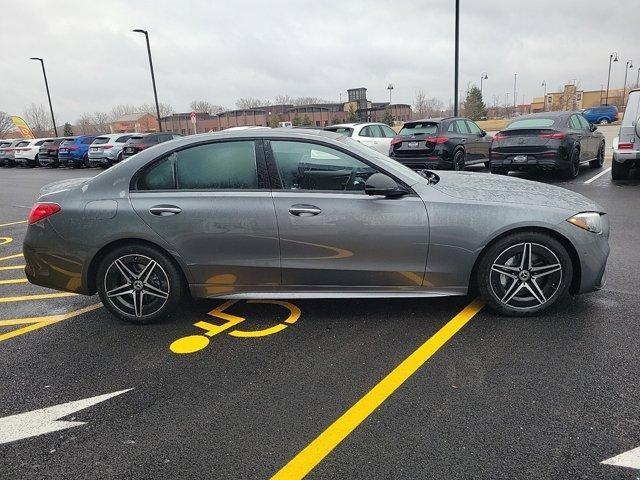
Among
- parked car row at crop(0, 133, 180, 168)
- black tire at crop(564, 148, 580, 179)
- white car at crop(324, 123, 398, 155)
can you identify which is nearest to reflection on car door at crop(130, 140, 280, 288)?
black tire at crop(564, 148, 580, 179)

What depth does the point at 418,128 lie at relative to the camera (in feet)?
43.7

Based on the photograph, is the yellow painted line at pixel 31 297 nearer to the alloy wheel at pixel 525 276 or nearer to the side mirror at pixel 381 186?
the side mirror at pixel 381 186

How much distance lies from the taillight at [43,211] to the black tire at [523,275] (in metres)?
3.44

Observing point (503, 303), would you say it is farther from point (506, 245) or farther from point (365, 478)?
point (365, 478)

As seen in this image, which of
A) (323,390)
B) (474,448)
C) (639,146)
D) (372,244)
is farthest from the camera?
(639,146)

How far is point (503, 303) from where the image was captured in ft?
12.8

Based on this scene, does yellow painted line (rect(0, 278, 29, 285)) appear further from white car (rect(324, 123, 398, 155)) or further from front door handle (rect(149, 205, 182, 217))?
white car (rect(324, 123, 398, 155))

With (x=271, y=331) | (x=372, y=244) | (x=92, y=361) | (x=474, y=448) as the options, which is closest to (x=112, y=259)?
(x=92, y=361)

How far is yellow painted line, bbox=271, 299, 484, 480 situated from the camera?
2.35 m

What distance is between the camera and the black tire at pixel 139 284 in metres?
3.96

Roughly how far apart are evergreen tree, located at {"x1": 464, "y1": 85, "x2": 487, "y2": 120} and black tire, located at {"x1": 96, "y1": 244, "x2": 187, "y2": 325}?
224 ft

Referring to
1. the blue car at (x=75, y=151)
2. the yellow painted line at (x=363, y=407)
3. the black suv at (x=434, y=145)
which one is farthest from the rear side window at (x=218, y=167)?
the blue car at (x=75, y=151)

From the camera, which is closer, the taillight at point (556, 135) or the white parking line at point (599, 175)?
the taillight at point (556, 135)

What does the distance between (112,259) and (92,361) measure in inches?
33.6
